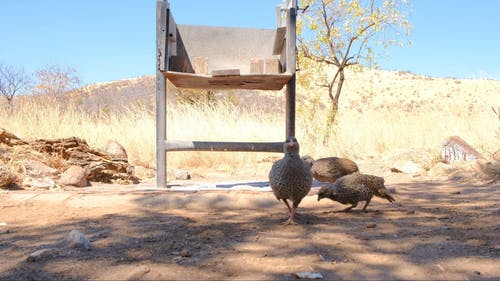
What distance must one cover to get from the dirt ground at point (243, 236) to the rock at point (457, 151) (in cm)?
176

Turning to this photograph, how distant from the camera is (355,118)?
36.5 feet

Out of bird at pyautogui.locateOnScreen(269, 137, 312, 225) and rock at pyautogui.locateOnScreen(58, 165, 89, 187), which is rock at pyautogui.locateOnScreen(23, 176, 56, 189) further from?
bird at pyautogui.locateOnScreen(269, 137, 312, 225)

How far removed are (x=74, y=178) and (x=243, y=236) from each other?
320 cm

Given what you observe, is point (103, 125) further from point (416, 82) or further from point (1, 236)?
point (416, 82)

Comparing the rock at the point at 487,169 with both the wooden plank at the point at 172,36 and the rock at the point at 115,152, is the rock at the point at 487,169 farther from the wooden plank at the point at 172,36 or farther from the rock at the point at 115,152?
the rock at the point at 115,152

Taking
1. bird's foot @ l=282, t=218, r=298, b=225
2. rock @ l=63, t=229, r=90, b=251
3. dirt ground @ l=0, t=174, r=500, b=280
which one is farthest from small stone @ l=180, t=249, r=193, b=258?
bird's foot @ l=282, t=218, r=298, b=225

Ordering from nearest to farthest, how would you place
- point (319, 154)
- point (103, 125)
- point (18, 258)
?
1. point (18, 258)
2. point (319, 154)
3. point (103, 125)

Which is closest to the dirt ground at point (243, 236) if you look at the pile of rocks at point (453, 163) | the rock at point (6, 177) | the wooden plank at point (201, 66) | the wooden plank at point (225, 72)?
the rock at point (6, 177)

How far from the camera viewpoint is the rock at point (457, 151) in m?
6.11

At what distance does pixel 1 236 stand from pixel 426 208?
3.20 m

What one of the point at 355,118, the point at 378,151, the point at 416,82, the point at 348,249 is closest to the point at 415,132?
the point at 378,151

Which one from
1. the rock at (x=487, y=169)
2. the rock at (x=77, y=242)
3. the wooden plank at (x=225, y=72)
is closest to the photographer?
the rock at (x=77, y=242)

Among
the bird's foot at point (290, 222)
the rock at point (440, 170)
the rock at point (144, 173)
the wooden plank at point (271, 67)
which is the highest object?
the wooden plank at point (271, 67)

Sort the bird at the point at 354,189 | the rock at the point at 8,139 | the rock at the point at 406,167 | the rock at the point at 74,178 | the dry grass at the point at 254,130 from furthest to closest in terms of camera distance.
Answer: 1. the dry grass at the point at 254,130
2. the rock at the point at 406,167
3. the rock at the point at 8,139
4. the rock at the point at 74,178
5. the bird at the point at 354,189
